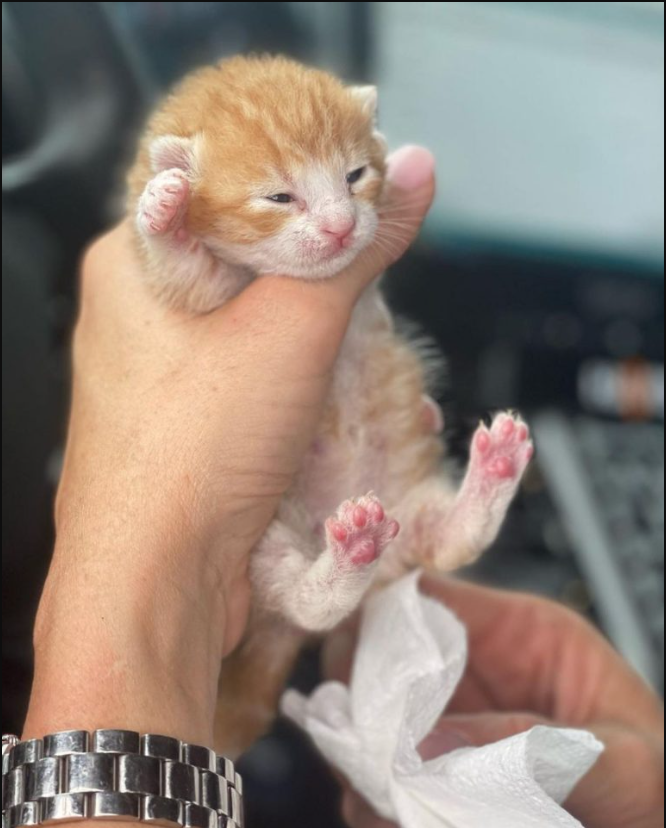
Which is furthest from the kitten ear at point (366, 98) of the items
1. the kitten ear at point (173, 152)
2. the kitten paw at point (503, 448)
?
the kitten paw at point (503, 448)

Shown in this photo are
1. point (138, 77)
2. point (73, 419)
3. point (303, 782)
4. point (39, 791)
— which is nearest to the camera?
point (39, 791)

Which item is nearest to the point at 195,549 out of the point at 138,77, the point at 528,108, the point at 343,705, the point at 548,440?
the point at 343,705

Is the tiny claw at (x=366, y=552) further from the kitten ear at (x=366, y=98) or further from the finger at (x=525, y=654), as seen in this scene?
the kitten ear at (x=366, y=98)

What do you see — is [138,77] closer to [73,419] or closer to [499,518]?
[73,419]

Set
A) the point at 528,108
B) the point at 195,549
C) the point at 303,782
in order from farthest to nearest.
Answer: the point at 528,108
the point at 303,782
the point at 195,549

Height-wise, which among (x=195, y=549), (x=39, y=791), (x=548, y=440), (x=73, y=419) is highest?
(x=548, y=440)

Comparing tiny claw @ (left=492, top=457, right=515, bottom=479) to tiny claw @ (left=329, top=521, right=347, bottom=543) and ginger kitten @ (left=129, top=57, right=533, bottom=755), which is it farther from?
tiny claw @ (left=329, top=521, right=347, bottom=543)

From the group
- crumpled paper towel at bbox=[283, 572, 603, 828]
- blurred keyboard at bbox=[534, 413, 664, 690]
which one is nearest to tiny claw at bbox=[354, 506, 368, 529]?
crumpled paper towel at bbox=[283, 572, 603, 828]
